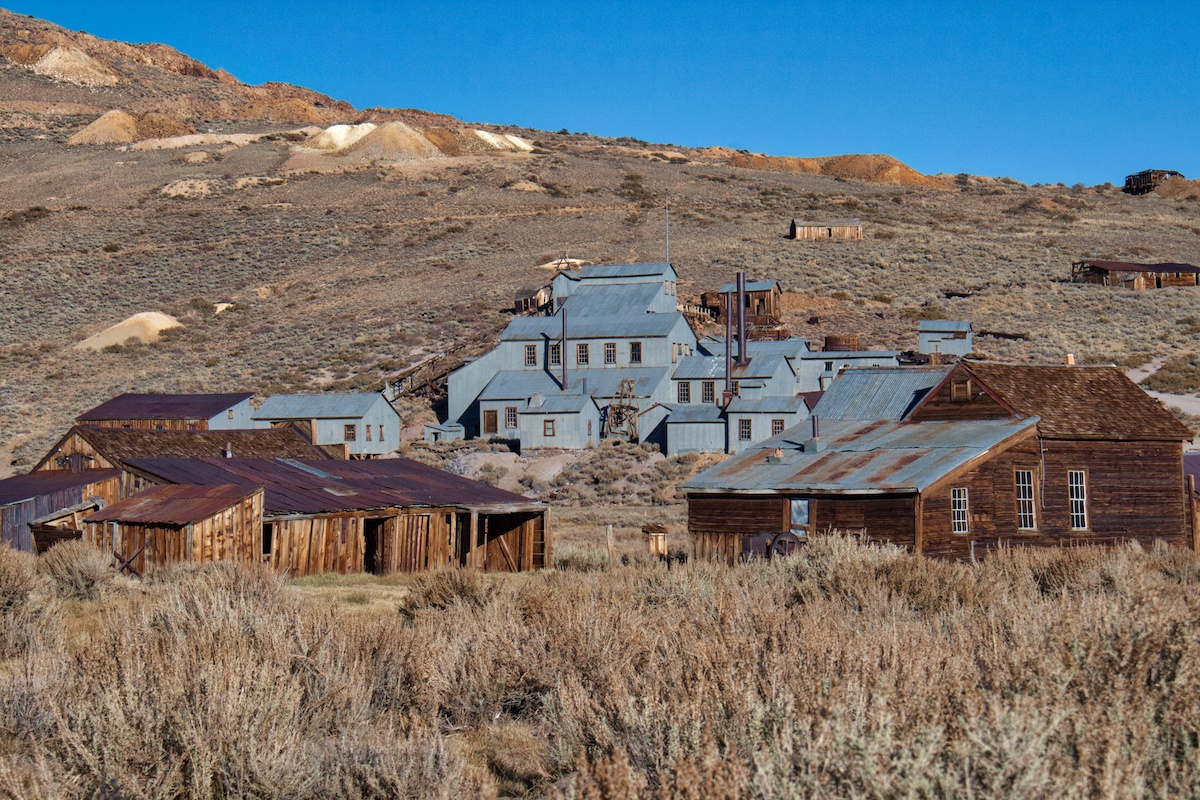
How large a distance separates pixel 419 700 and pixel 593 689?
4.78 ft

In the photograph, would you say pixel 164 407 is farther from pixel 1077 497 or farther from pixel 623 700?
pixel 623 700

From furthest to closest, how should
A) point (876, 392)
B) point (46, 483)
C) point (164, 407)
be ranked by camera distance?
point (164, 407), point (876, 392), point (46, 483)

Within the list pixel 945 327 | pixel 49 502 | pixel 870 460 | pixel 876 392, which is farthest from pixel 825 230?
pixel 49 502

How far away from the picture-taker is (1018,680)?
6.72 metres

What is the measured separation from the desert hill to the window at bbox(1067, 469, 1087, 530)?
109 feet

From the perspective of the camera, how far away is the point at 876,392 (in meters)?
29.2

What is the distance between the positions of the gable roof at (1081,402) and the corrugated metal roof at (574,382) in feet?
82.8

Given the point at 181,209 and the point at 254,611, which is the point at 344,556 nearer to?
the point at 254,611

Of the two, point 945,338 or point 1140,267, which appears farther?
point 1140,267

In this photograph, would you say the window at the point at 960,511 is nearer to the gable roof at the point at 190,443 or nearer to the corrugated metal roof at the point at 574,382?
the gable roof at the point at 190,443

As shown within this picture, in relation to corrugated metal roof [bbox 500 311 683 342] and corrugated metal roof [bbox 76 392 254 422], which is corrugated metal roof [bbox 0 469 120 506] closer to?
corrugated metal roof [bbox 76 392 254 422]

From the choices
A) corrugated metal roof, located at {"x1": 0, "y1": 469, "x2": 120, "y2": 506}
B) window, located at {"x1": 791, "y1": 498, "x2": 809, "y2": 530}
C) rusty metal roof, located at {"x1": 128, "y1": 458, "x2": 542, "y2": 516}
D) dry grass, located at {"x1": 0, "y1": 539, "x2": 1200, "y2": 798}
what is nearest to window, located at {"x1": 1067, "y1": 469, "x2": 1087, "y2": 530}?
window, located at {"x1": 791, "y1": 498, "x2": 809, "y2": 530}

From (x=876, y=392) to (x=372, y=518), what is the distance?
12894mm

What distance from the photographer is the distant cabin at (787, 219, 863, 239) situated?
83.0m
